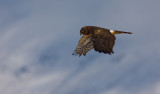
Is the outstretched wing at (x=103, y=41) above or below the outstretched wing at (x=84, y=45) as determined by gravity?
below

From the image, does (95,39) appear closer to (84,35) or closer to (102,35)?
(102,35)

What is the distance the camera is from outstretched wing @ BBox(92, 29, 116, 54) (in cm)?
2298

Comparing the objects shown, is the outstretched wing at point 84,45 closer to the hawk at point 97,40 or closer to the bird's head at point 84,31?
the hawk at point 97,40

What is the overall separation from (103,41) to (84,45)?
15.0ft

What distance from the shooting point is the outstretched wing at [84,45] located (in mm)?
28125

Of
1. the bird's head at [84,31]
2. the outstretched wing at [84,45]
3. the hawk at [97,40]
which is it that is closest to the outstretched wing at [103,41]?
the hawk at [97,40]

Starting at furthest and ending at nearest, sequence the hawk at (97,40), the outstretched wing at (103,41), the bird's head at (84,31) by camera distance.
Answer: the bird's head at (84,31), the hawk at (97,40), the outstretched wing at (103,41)

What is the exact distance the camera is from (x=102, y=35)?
24672 millimetres

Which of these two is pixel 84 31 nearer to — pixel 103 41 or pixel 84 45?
pixel 84 45

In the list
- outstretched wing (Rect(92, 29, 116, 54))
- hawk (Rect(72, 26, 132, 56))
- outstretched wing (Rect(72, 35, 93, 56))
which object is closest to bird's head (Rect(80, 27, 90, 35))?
hawk (Rect(72, 26, 132, 56))

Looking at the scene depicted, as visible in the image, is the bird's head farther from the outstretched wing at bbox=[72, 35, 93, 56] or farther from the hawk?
the outstretched wing at bbox=[72, 35, 93, 56]

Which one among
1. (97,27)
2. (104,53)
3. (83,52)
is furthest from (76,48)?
(104,53)

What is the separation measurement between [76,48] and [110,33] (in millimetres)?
3938

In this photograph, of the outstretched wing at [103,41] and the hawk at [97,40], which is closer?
the outstretched wing at [103,41]
